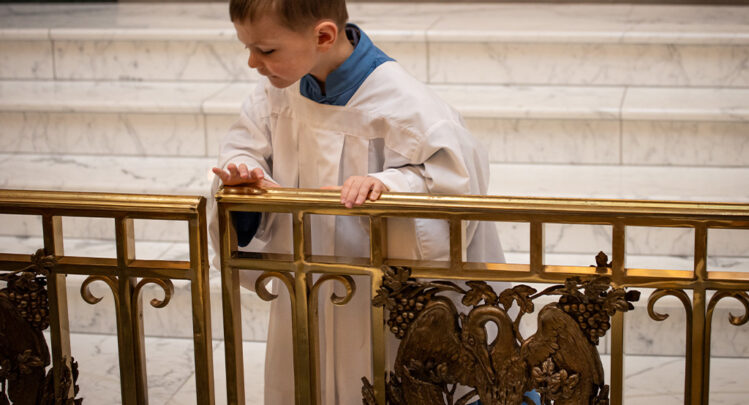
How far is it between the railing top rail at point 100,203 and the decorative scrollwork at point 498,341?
44cm

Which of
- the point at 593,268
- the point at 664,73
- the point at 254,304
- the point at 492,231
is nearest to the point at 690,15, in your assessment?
the point at 664,73

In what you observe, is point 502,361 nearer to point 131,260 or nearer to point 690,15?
point 131,260

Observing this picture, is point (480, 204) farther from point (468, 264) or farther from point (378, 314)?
point (378, 314)

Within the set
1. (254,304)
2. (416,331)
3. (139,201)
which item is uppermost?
(139,201)

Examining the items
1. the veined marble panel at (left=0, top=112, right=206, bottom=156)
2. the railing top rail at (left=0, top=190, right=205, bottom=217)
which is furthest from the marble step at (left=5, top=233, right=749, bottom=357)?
the railing top rail at (left=0, top=190, right=205, bottom=217)

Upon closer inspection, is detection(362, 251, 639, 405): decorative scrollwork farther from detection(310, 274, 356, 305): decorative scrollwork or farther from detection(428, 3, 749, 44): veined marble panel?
detection(428, 3, 749, 44): veined marble panel

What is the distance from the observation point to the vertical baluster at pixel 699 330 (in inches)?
71.6

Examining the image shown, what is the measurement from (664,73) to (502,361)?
3.02m

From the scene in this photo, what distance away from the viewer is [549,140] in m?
4.36

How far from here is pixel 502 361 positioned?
1961 millimetres

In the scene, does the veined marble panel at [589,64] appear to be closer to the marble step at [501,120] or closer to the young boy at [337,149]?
the marble step at [501,120]

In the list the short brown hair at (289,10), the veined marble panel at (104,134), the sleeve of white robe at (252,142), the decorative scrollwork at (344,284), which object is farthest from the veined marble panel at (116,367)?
the short brown hair at (289,10)

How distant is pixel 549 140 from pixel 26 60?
8.97ft

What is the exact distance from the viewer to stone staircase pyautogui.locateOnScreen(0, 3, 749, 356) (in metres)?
3.88
